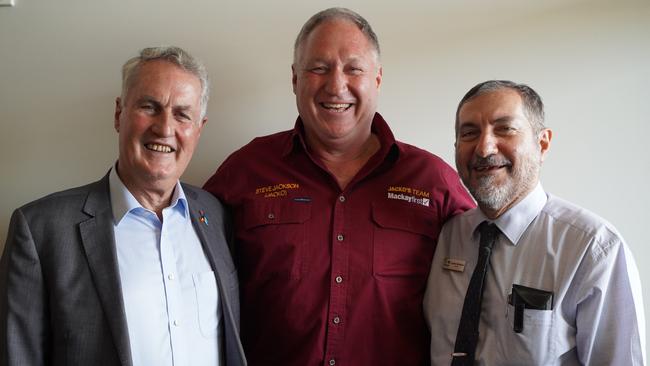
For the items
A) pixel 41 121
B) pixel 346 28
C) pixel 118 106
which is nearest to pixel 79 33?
pixel 41 121

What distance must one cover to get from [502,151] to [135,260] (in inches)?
50.2

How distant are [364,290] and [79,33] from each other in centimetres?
180

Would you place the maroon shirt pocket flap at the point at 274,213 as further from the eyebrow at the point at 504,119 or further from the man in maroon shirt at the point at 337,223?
the eyebrow at the point at 504,119

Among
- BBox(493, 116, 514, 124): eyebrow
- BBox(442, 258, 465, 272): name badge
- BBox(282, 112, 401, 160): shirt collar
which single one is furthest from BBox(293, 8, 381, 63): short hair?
BBox(442, 258, 465, 272): name badge

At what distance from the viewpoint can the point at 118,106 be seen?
176cm

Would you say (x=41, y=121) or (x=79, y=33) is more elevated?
(x=79, y=33)

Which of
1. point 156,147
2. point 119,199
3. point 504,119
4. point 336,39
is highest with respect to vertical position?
point 336,39

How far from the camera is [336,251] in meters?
1.94

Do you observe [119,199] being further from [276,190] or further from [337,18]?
[337,18]

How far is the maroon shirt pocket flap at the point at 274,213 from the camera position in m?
2.01

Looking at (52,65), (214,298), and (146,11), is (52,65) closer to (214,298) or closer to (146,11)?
(146,11)

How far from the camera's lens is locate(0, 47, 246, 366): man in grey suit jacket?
1462mm

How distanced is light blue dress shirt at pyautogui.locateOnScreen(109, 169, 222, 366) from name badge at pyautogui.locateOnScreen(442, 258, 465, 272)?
85cm

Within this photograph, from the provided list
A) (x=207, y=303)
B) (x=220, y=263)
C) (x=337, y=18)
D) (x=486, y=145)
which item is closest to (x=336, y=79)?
(x=337, y=18)
